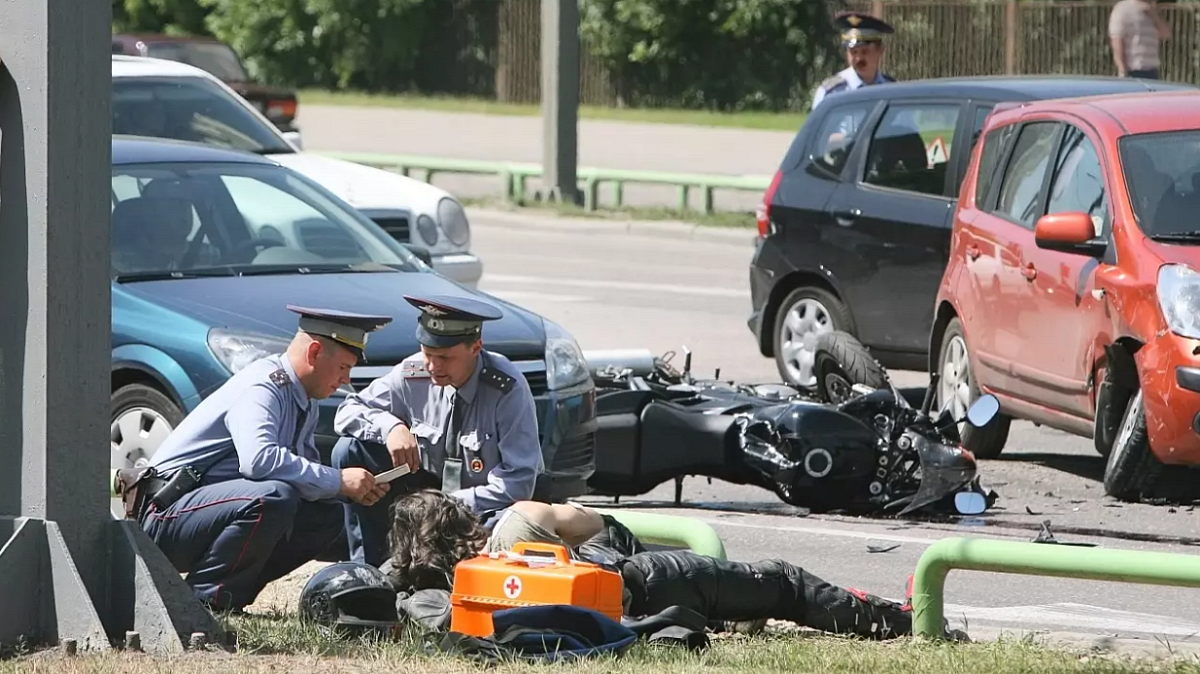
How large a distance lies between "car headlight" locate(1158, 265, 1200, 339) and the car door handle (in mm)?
3226

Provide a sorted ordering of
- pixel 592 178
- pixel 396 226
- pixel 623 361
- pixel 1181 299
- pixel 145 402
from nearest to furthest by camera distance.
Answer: pixel 145 402 < pixel 1181 299 < pixel 623 361 < pixel 396 226 < pixel 592 178

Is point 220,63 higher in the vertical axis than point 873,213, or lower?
higher

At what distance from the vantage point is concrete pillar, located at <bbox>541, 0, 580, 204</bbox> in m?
21.8

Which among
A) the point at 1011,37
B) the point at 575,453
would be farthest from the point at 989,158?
the point at 1011,37

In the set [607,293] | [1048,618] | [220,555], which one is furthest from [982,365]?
[607,293]

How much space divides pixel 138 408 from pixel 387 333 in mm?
994

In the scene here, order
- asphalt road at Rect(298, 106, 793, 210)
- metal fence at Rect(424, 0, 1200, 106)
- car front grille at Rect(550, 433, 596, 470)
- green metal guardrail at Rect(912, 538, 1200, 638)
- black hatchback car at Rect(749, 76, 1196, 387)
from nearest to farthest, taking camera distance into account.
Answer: green metal guardrail at Rect(912, 538, 1200, 638)
car front grille at Rect(550, 433, 596, 470)
black hatchback car at Rect(749, 76, 1196, 387)
asphalt road at Rect(298, 106, 793, 210)
metal fence at Rect(424, 0, 1200, 106)

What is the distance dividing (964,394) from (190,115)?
17.9 feet

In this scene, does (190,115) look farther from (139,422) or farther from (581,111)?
(581,111)

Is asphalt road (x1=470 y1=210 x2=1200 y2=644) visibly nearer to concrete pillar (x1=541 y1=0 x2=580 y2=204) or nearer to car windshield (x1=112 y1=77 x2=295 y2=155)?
car windshield (x1=112 y1=77 x2=295 y2=155)

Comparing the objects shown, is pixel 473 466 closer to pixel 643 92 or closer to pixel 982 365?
pixel 982 365

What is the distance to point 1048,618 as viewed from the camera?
730cm

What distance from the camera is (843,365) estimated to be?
404 inches

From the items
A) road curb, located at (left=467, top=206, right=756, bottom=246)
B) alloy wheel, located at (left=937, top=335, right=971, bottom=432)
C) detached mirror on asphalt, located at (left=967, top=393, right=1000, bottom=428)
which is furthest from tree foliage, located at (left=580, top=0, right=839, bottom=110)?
detached mirror on asphalt, located at (left=967, top=393, right=1000, bottom=428)
